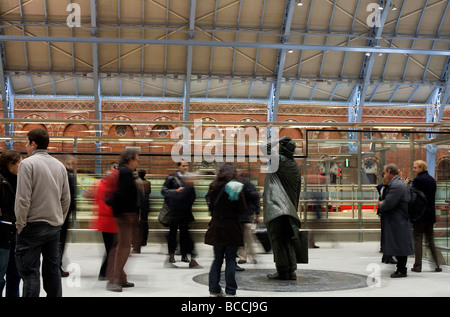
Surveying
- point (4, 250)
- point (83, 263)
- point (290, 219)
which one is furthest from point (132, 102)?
point (4, 250)

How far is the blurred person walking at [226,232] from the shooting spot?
17.3 feet

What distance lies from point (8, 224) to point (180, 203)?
3.63 meters

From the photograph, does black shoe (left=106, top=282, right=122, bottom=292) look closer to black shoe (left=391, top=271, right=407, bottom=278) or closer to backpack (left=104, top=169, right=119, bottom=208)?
backpack (left=104, top=169, right=119, bottom=208)

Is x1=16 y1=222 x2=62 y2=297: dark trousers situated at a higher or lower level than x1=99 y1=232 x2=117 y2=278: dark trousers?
higher

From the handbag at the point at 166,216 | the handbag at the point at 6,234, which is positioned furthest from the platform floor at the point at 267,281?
the handbag at the point at 6,234

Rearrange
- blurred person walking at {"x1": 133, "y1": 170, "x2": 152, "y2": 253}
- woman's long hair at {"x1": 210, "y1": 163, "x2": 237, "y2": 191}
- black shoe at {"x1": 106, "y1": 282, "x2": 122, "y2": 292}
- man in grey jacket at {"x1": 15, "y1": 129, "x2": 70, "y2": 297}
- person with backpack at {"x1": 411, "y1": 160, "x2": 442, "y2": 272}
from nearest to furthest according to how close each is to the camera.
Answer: man in grey jacket at {"x1": 15, "y1": 129, "x2": 70, "y2": 297}, woman's long hair at {"x1": 210, "y1": 163, "x2": 237, "y2": 191}, black shoe at {"x1": 106, "y1": 282, "x2": 122, "y2": 292}, person with backpack at {"x1": 411, "y1": 160, "x2": 442, "y2": 272}, blurred person walking at {"x1": 133, "y1": 170, "x2": 152, "y2": 253}

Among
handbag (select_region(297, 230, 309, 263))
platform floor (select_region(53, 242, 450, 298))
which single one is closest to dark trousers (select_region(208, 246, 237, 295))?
platform floor (select_region(53, 242, 450, 298))

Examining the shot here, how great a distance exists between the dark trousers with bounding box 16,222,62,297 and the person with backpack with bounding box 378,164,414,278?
4456 mm

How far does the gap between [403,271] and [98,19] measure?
16.5 m

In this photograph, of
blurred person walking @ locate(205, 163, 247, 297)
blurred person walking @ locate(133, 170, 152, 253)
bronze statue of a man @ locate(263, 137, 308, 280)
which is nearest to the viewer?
blurred person walking @ locate(205, 163, 247, 297)

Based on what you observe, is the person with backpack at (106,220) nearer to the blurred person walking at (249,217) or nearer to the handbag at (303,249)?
the blurred person walking at (249,217)

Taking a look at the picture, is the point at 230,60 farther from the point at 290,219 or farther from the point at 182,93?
the point at 290,219

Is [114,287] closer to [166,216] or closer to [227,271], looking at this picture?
[227,271]

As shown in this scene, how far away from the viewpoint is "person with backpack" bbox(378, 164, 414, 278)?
23.2ft
